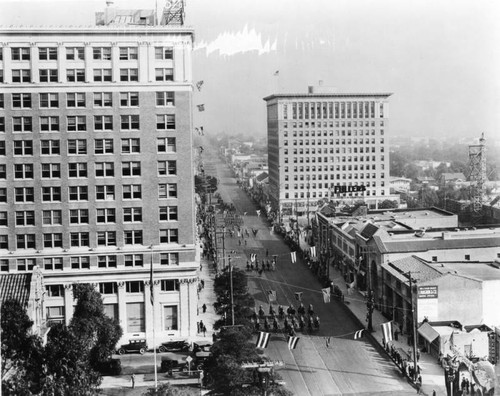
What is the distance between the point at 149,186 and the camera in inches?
2847

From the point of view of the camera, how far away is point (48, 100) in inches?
2788

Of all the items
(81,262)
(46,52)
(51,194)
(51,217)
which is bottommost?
(81,262)

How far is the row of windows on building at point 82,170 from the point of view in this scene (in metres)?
71.2

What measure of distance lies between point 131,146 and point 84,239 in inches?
425

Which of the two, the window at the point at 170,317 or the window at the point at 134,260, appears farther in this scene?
the window at the point at 170,317

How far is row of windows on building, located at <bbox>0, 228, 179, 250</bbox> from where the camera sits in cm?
7156

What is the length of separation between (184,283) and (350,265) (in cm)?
3140

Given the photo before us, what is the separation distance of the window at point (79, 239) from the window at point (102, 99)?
13353 mm

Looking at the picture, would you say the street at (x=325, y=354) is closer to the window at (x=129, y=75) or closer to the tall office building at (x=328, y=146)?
the window at (x=129, y=75)

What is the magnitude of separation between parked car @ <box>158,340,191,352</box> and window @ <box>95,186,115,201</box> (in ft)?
52.9

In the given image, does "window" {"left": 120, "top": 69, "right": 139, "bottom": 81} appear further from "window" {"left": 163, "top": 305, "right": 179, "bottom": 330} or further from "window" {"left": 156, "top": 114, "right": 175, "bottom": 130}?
"window" {"left": 163, "top": 305, "right": 179, "bottom": 330}

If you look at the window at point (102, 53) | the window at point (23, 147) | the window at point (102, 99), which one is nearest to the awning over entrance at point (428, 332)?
the window at point (102, 99)

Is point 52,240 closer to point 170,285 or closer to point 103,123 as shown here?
point 170,285

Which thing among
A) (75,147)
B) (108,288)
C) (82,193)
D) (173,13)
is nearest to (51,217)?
(82,193)
